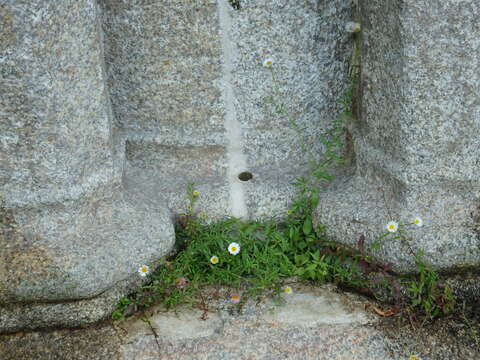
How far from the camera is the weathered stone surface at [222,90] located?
5.98 ft

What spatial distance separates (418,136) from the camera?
5.62 ft

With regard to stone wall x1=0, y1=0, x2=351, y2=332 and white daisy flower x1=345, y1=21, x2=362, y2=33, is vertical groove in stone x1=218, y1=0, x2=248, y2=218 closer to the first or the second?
stone wall x1=0, y1=0, x2=351, y2=332

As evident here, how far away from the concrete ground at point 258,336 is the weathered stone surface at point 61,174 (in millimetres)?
141

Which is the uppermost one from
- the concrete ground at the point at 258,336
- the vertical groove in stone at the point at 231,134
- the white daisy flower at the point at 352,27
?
the white daisy flower at the point at 352,27

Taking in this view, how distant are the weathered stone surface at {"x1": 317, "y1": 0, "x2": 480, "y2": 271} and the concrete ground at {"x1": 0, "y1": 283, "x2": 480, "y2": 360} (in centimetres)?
22

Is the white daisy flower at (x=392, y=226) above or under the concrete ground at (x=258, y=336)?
above

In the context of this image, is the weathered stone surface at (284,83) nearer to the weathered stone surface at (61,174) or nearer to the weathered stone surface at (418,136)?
the weathered stone surface at (418,136)

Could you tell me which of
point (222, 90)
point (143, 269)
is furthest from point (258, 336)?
point (222, 90)

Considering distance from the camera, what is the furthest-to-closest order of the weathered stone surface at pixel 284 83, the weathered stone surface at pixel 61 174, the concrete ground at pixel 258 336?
the weathered stone surface at pixel 284 83, the concrete ground at pixel 258 336, the weathered stone surface at pixel 61 174

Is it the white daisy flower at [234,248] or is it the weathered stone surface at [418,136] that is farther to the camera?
the white daisy flower at [234,248]

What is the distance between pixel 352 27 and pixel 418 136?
42 cm

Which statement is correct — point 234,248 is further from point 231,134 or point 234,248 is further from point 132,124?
point 132,124

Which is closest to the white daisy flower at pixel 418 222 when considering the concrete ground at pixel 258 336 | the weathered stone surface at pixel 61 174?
the concrete ground at pixel 258 336

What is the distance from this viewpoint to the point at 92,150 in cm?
176
